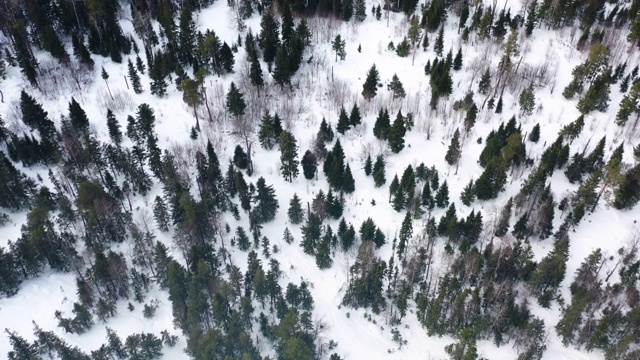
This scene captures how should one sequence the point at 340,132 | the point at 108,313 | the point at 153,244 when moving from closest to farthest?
the point at 108,313 < the point at 153,244 < the point at 340,132

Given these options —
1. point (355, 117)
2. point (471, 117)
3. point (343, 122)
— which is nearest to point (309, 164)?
point (343, 122)

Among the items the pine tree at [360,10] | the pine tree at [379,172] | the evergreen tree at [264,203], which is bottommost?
the evergreen tree at [264,203]

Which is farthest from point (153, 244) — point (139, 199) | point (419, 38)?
point (419, 38)

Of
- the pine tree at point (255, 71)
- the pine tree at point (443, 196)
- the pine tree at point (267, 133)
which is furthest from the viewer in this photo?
the pine tree at point (255, 71)

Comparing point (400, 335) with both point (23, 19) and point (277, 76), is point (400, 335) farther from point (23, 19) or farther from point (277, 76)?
point (23, 19)

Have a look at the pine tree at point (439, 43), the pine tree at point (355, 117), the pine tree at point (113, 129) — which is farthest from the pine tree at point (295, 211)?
the pine tree at point (439, 43)

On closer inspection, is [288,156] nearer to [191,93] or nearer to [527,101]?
[191,93]

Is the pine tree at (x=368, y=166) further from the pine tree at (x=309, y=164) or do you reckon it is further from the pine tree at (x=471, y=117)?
the pine tree at (x=471, y=117)
